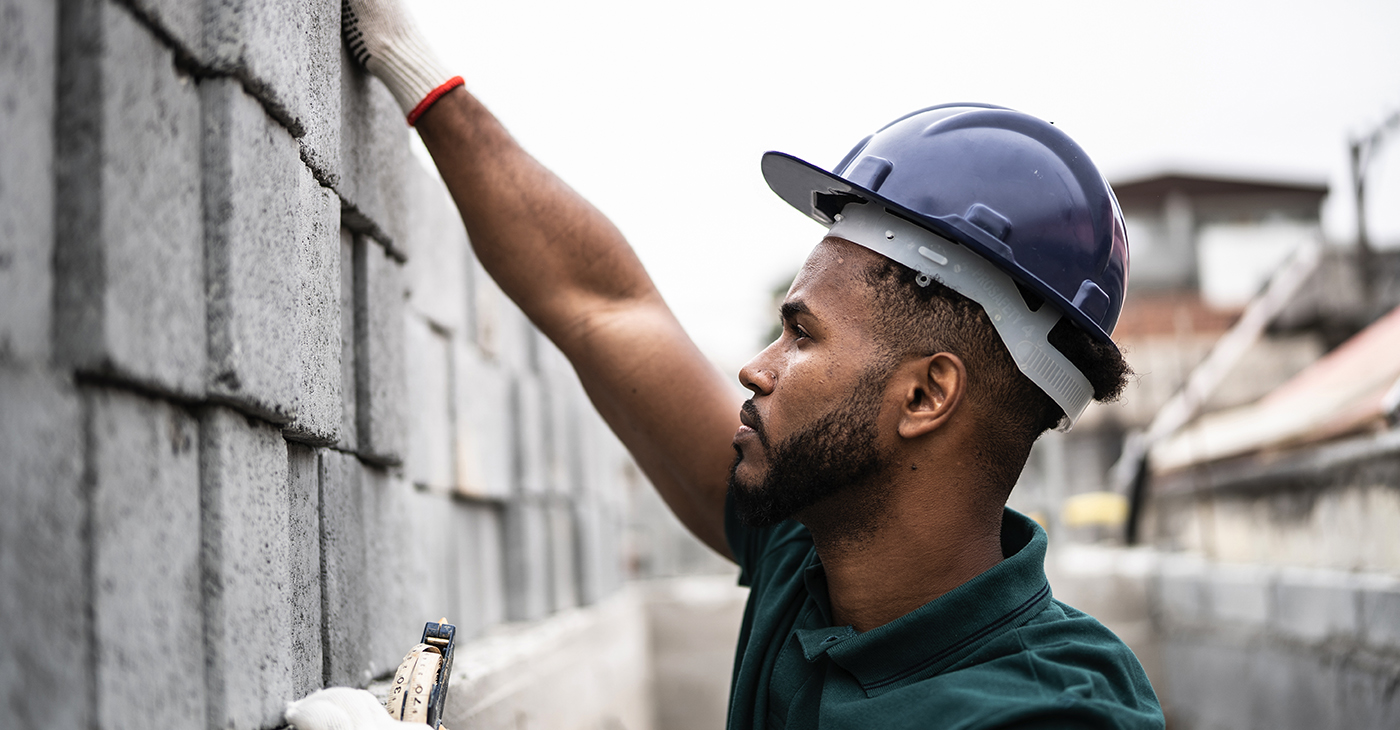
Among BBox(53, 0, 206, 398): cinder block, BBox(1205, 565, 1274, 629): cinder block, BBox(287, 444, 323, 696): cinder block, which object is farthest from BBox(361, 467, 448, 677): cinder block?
BBox(1205, 565, 1274, 629): cinder block

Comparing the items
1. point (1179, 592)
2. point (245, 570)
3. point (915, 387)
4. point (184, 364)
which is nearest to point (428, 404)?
point (915, 387)

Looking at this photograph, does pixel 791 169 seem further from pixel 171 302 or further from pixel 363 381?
pixel 171 302

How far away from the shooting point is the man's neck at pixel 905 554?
201 cm

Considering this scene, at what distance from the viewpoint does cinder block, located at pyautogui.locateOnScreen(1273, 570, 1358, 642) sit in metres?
4.64

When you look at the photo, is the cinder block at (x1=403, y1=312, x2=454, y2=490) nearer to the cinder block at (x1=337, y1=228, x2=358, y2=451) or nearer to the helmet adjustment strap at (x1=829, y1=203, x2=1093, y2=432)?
the cinder block at (x1=337, y1=228, x2=358, y2=451)

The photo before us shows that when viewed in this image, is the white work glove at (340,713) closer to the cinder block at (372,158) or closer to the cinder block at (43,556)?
the cinder block at (43,556)

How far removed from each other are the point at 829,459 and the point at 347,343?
1011mm

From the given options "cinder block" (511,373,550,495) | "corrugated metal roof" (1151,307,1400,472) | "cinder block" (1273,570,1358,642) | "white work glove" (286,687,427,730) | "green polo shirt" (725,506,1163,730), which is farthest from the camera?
"corrugated metal roof" (1151,307,1400,472)

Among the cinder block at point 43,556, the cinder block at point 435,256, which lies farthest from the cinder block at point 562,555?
the cinder block at point 43,556

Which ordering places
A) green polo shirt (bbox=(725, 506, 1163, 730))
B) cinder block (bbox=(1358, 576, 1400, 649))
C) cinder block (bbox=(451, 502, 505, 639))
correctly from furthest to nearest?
cinder block (bbox=(1358, 576, 1400, 649))
cinder block (bbox=(451, 502, 505, 639))
green polo shirt (bbox=(725, 506, 1163, 730))

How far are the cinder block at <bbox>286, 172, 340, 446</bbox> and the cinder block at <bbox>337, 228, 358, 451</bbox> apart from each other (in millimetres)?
247

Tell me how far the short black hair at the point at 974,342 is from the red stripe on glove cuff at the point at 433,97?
36.0 inches

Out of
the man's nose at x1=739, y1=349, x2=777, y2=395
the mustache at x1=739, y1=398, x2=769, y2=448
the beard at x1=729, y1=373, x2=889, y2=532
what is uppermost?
the man's nose at x1=739, y1=349, x2=777, y2=395

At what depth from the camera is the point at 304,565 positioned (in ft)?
5.83
